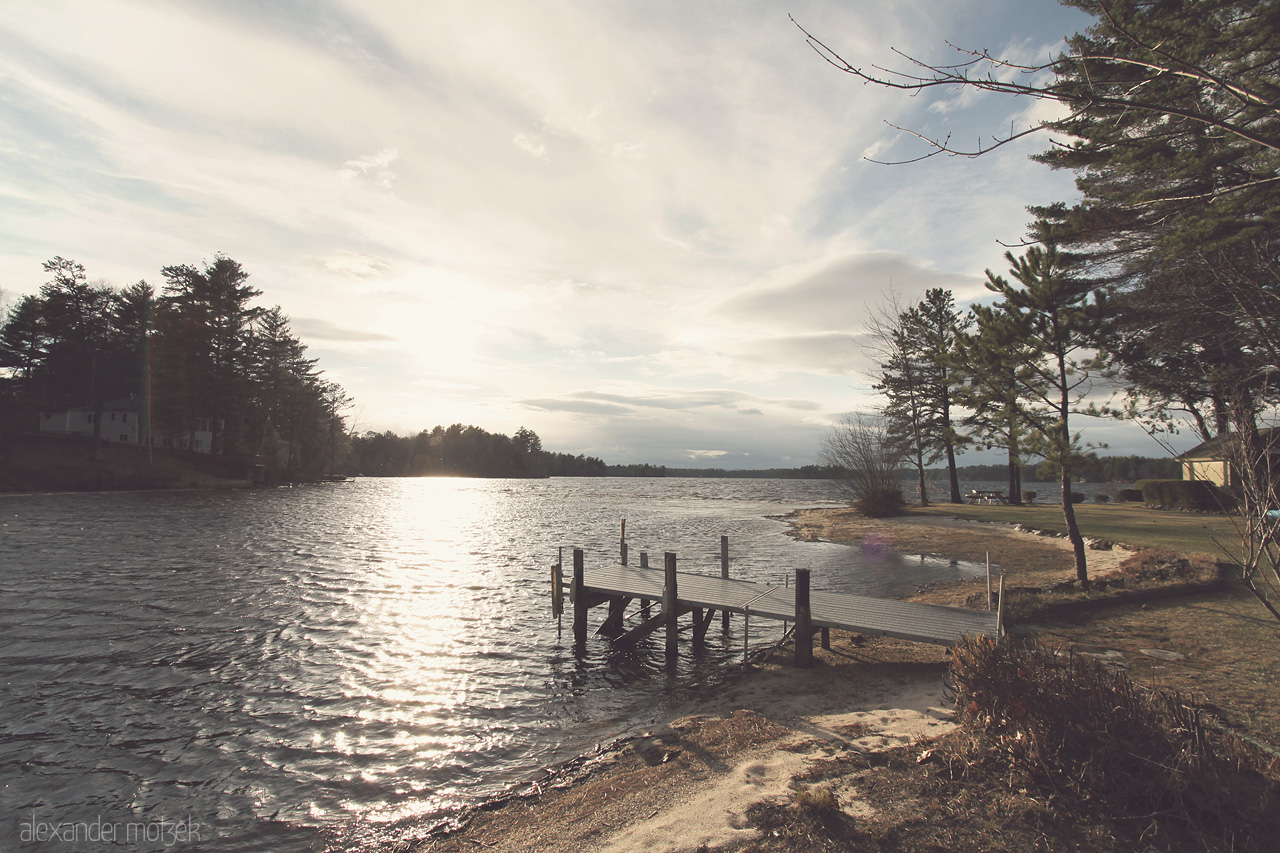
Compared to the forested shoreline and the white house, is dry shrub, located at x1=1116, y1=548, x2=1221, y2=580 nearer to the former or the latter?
the forested shoreline

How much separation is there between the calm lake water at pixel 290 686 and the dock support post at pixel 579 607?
1.63 ft

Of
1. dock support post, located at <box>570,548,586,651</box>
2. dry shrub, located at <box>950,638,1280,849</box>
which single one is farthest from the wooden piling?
dry shrub, located at <box>950,638,1280,849</box>

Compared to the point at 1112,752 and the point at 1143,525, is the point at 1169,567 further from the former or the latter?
the point at 1112,752

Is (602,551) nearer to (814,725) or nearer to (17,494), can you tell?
(814,725)

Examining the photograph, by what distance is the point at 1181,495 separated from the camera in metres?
31.4

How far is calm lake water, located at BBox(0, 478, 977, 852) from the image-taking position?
7.43 m

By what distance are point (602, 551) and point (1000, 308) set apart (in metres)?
20.0

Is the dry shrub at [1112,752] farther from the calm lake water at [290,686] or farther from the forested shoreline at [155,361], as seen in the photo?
the forested shoreline at [155,361]

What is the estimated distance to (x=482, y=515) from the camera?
53906 millimetres

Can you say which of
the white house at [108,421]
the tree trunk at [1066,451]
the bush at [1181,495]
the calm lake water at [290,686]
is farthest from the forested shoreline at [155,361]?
the bush at [1181,495]

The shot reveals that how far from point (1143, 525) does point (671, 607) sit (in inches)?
926

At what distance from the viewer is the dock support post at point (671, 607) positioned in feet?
42.8

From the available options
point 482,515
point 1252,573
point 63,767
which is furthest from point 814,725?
point 482,515

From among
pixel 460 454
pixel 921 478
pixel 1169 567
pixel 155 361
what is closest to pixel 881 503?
pixel 921 478
